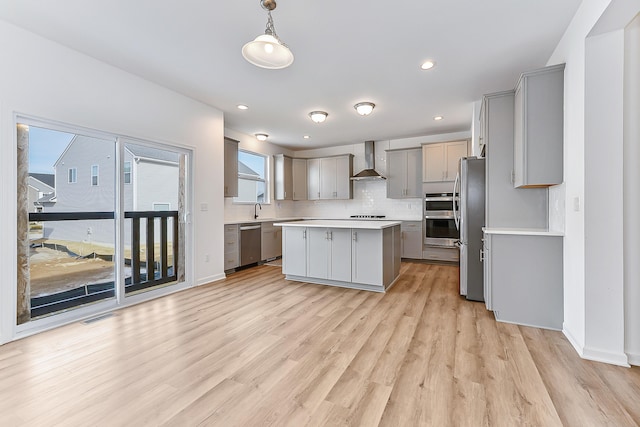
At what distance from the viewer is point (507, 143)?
10.00ft

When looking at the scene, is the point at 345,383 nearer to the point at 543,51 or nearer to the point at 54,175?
the point at 54,175

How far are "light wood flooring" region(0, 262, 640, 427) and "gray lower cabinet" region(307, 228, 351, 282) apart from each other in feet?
3.08

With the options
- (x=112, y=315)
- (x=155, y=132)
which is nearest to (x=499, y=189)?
(x=155, y=132)

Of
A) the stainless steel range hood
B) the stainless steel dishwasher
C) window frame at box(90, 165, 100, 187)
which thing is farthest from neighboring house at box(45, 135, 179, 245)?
the stainless steel range hood

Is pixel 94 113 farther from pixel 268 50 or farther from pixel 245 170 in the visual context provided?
pixel 245 170

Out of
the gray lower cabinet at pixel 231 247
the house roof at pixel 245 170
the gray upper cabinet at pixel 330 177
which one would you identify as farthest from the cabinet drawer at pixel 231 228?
the gray upper cabinet at pixel 330 177

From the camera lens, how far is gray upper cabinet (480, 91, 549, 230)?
9.78 feet

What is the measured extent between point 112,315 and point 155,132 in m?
2.27

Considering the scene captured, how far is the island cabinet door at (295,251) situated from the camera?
429cm

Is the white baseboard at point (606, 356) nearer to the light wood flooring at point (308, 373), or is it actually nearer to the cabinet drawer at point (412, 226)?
the light wood flooring at point (308, 373)

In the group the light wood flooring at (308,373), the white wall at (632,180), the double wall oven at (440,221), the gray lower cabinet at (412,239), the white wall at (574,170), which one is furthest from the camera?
the gray lower cabinet at (412,239)

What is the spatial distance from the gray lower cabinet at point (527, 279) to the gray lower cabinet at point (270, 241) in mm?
4268

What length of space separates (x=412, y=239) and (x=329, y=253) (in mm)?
2633

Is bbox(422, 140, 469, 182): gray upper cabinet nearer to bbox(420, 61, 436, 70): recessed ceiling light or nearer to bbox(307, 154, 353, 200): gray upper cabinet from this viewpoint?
bbox(307, 154, 353, 200): gray upper cabinet
